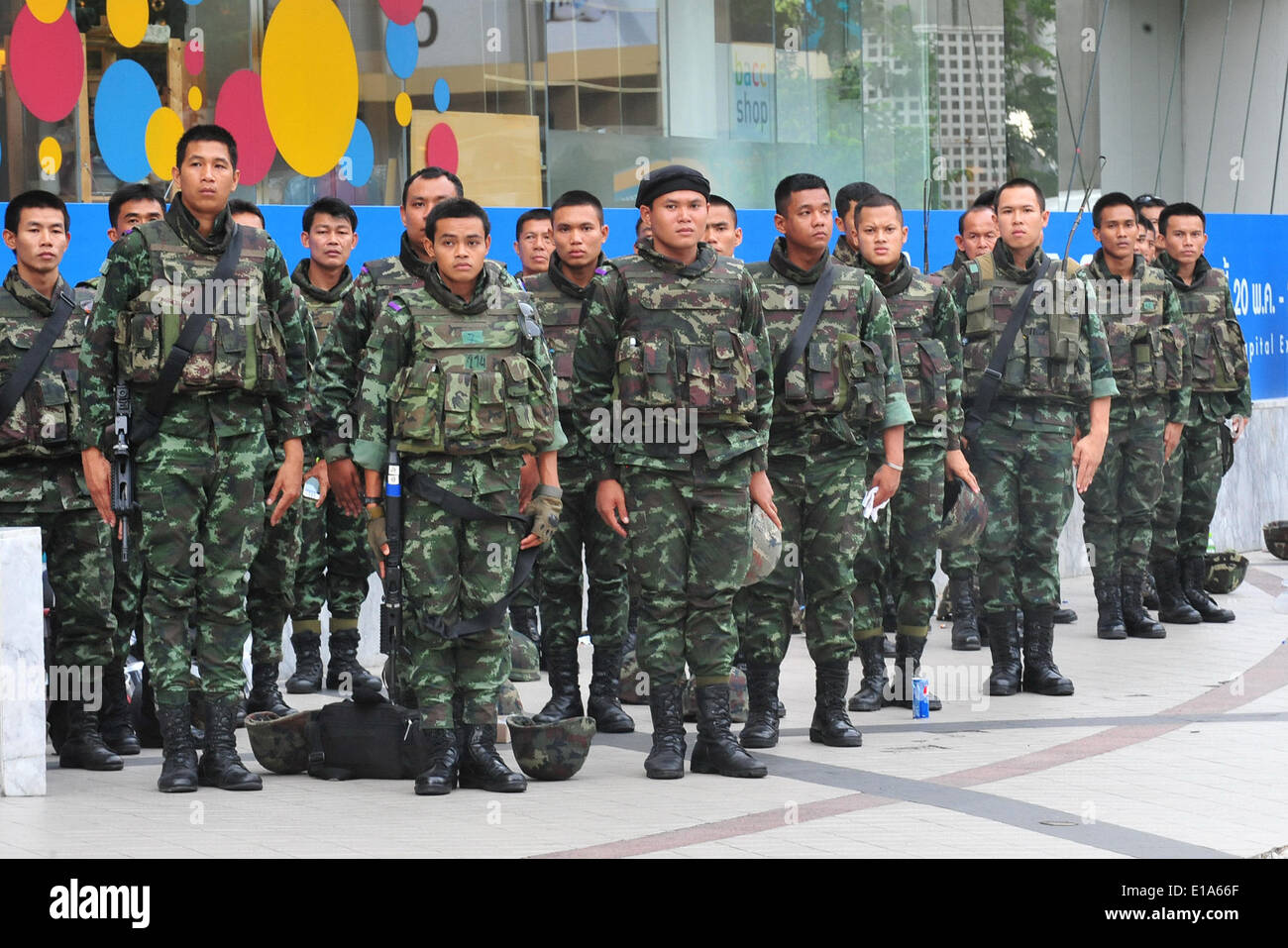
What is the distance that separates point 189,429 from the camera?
23.2 ft

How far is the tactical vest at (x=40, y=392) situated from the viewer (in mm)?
7734

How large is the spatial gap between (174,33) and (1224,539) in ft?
31.8

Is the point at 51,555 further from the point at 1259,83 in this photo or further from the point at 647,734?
the point at 1259,83

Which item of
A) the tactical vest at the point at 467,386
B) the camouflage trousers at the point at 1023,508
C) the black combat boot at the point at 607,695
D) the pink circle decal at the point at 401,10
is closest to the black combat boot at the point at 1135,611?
the camouflage trousers at the point at 1023,508

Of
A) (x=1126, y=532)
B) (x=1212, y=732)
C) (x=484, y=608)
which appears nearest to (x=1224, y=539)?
(x=1126, y=532)

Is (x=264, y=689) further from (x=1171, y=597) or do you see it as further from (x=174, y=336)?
(x=1171, y=597)

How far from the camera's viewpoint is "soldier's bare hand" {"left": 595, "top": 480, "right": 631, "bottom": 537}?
24.3ft

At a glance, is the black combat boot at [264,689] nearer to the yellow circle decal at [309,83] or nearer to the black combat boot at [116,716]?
the black combat boot at [116,716]

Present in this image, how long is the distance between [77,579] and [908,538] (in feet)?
12.3

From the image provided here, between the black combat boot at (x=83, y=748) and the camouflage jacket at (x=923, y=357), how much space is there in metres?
3.87

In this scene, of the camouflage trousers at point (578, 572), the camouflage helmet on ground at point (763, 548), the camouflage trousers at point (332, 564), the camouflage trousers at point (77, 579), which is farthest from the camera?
the camouflage trousers at point (332, 564)

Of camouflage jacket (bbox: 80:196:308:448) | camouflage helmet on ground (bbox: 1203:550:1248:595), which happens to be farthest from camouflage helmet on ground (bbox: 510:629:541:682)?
camouflage helmet on ground (bbox: 1203:550:1248:595)

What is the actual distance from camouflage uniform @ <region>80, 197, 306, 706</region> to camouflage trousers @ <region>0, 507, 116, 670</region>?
798 mm

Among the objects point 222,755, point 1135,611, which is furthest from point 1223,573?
point 222,755
